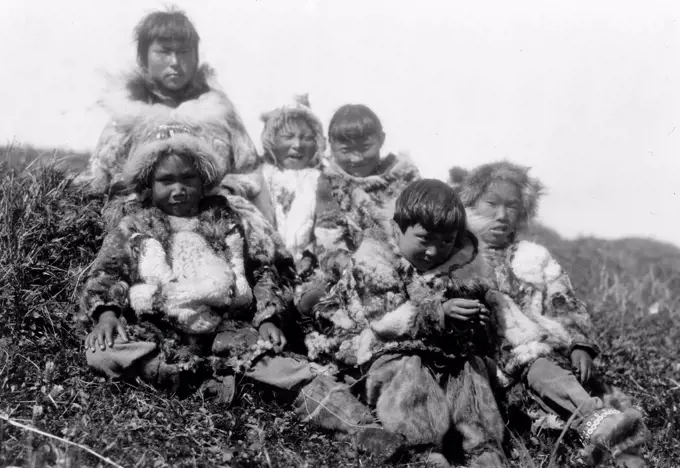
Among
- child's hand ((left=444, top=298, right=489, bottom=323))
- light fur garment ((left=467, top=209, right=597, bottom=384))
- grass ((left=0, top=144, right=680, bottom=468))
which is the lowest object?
grass ((left=0, top=144, right=680, bottom=468))

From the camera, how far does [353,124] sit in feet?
16.7

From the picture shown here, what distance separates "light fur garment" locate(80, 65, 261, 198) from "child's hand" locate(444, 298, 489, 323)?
2190mm

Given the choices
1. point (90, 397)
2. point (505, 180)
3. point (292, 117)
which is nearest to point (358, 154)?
point (292, 117)

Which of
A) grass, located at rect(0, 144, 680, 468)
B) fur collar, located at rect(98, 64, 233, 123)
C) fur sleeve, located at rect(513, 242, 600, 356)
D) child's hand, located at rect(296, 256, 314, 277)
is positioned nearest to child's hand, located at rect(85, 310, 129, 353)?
grass, located at rect(0, 144, 680, 468)

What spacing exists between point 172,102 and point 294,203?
1.22 m

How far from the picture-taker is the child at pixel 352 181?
488cm

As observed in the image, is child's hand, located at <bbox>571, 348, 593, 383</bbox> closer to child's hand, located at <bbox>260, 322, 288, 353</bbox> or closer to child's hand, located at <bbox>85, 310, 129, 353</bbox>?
child's hand, located at <bbox>260, 322, 288, 353</bbox>

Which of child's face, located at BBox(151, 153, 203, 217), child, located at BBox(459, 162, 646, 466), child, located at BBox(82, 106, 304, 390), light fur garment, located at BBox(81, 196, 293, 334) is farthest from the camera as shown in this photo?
child's face, located at BBox(151, 153, 203, 217)

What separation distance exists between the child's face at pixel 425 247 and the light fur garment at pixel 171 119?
1.77 m

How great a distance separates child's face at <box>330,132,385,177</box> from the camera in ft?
16.9

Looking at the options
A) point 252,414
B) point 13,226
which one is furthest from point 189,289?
point 13,226

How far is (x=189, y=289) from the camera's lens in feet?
12.3

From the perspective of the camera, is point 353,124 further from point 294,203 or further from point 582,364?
point 582,364

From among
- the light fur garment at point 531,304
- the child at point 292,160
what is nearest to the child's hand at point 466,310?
the light fur garment at point 531,304
